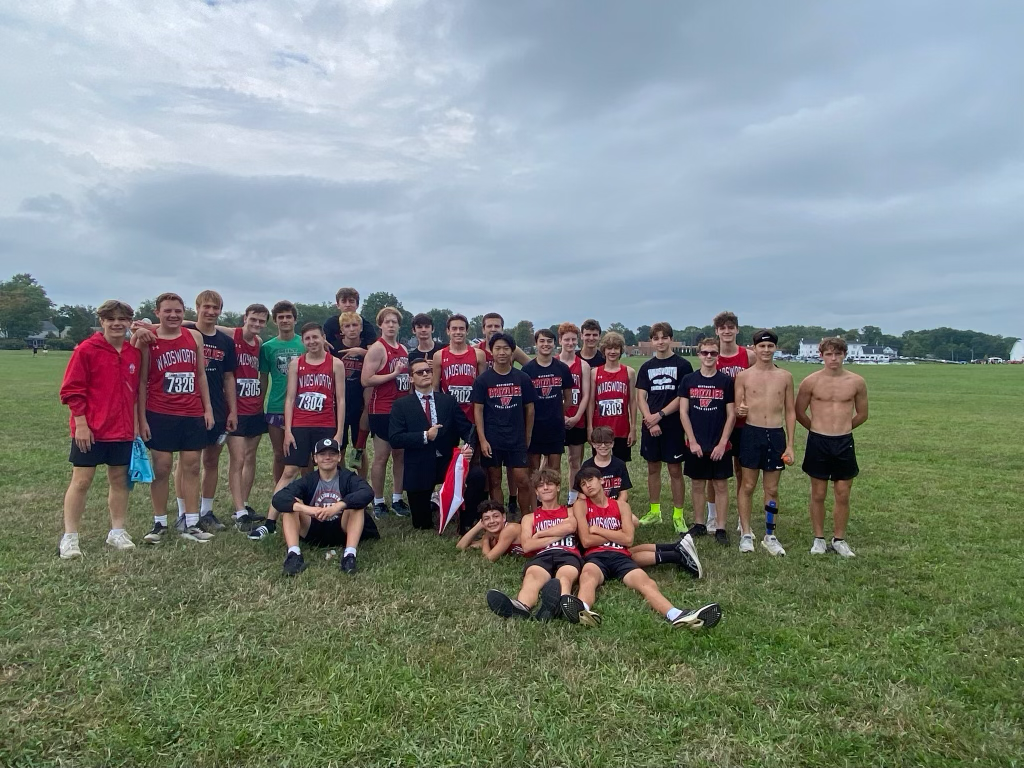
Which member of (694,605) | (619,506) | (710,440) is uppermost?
(710,440)

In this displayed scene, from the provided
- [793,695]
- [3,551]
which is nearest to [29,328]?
[3,551]

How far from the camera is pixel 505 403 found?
635 centimetres

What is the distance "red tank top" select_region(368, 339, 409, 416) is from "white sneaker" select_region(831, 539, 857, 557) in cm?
473

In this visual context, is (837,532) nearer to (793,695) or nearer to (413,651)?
(793,695)

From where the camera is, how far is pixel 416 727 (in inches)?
116

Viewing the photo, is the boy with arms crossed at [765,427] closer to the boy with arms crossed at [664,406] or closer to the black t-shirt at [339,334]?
the boy with arms crossed at [664,406]

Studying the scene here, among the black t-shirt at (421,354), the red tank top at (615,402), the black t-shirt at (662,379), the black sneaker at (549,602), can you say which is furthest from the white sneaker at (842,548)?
the black t-shirt at (421,354)

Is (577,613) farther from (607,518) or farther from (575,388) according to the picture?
(575,388)

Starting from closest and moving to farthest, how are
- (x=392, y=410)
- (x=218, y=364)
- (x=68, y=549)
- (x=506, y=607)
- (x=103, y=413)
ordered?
(x=506, y=607) < (x=68, y=549) < (x=103, y=413) < (x=218, y=364) < (x=392, y=410)

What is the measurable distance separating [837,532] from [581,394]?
116 inches

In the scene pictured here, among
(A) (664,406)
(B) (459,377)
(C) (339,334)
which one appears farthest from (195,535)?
(A) (664,406)

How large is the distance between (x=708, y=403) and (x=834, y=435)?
3.90ft

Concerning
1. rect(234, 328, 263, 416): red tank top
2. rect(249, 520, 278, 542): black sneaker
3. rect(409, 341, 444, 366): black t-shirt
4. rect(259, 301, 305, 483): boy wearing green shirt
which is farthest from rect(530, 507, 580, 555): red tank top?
rect(234, 328, 263, 416): red tank top

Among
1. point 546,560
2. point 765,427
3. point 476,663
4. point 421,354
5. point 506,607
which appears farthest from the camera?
point 421,354
